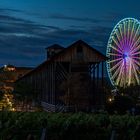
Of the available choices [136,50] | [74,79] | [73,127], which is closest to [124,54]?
[136,50]

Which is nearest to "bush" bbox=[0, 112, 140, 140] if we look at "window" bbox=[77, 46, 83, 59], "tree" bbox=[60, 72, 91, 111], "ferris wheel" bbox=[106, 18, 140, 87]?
"tree" bbox=[60, 72, 91, 111]

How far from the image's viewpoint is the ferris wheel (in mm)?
61406

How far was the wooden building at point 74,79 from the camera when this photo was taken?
53531mm

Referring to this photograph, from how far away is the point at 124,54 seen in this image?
62281 mm

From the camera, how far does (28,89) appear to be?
6144 centimetres

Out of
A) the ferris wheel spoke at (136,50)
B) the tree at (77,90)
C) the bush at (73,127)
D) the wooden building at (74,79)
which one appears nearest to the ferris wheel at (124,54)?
the ferris wheel spoke at (136,50)

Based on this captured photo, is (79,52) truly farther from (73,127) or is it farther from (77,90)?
(73,127)

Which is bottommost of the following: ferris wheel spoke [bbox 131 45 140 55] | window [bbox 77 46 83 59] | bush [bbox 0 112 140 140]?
bush [bbox 0 112 140 140]

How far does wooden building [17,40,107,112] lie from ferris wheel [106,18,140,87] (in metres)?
3.43

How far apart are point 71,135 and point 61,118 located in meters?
0.95

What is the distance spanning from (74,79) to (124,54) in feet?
35.3

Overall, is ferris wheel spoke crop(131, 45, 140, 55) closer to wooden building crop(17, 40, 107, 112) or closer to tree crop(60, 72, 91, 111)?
wooden building crop(17, 40, 107, 112)

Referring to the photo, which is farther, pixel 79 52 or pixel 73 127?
pixel 79 52

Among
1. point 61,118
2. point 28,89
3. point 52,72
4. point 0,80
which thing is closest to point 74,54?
point 52,72
